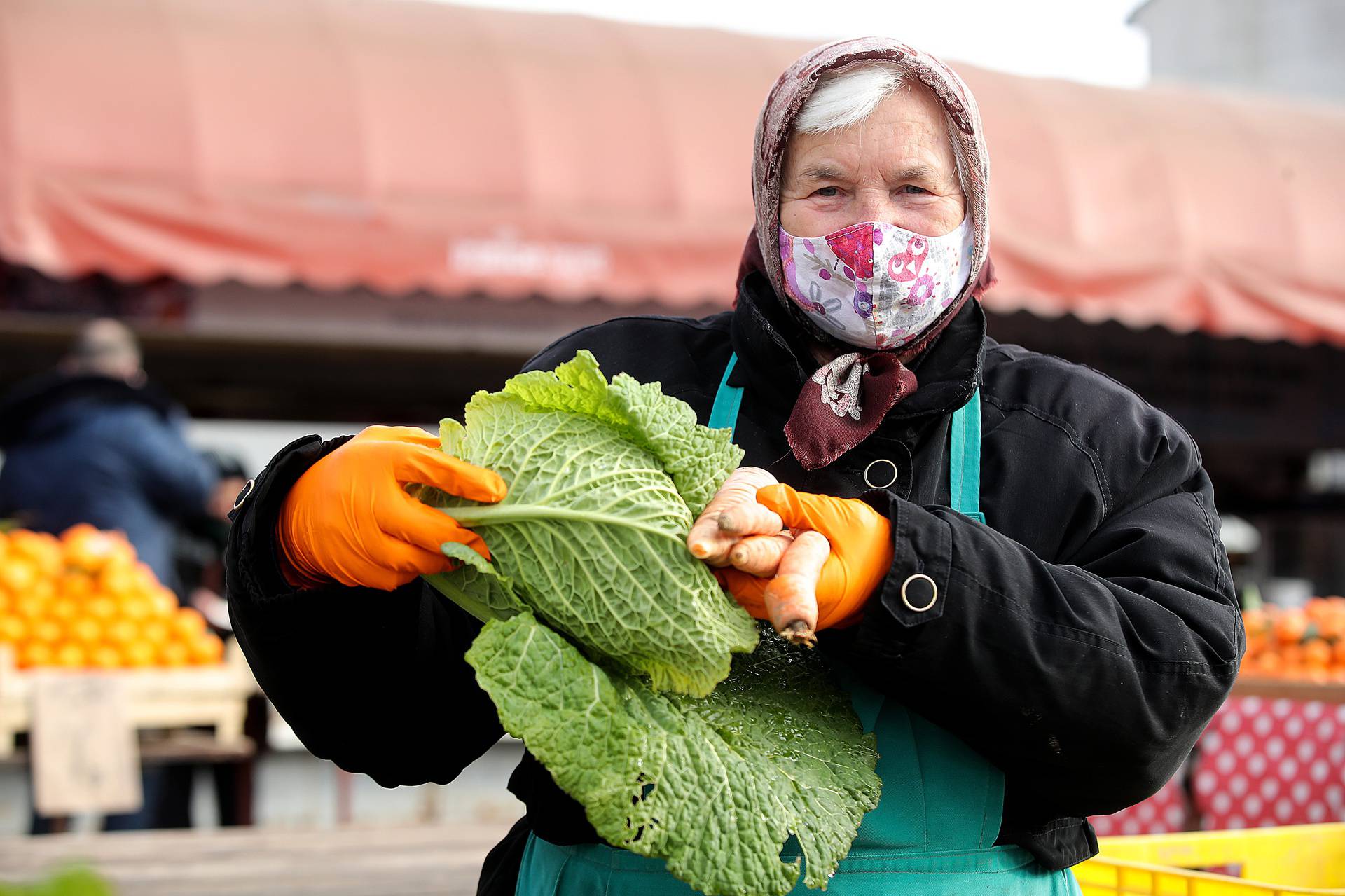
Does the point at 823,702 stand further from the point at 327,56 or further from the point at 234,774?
the point at 327,56

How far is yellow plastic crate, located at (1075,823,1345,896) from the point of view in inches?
69.9

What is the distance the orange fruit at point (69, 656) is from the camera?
4020 mm

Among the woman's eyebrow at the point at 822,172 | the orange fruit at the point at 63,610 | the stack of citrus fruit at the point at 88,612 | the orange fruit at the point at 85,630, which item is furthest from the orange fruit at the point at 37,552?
the woman's eyebrow at the point at 822,172

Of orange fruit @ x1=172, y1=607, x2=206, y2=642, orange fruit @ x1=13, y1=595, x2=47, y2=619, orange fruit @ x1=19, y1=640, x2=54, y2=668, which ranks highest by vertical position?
orange fruit @ x1=13, y1=595, x2=47, y2=619

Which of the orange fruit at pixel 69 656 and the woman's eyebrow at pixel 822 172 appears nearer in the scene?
the woman's eyebrow at pixel 822 172

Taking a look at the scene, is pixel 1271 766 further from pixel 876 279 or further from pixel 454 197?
pixel 454 197

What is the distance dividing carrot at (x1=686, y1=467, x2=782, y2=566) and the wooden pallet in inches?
112

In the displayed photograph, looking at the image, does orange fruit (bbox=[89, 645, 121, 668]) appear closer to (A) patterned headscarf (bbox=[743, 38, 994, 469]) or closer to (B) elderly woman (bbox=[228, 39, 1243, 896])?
(B) elderly woman (bbox=[228, 39, 1243, 896])

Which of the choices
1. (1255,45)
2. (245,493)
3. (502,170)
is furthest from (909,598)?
(1255,45)

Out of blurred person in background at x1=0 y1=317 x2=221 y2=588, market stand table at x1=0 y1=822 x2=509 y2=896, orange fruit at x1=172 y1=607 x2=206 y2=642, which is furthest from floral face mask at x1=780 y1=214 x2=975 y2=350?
blurred person in background at x1=0 y1=317 x2=221 y2=588

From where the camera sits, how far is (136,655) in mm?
4145

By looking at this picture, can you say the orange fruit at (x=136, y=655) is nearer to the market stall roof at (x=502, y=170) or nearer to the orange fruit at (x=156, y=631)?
the orange fruit at (x=156, y=631)

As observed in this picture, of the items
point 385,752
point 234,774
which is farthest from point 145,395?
point 385,752

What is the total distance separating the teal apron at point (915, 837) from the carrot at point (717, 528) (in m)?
0.30
